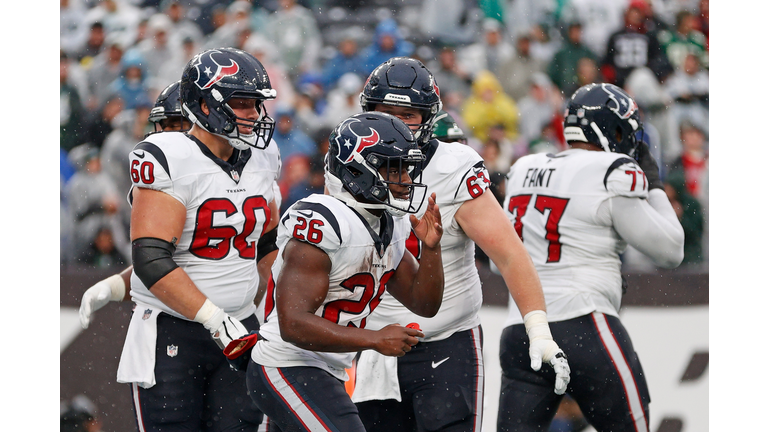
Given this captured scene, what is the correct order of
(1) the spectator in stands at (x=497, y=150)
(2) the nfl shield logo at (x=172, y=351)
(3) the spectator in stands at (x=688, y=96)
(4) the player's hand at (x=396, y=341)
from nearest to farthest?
1. (4) the player's hand at (x=396, y=341)
2. (2) the nfl shield logo at (x=172, y=351)
3. (1) the spectator in stands at (x=497, y=150)
4. (3) the spectator in stands at (x=688, y=96)

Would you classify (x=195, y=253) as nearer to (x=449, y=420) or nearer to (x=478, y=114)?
(x=449, y=420)

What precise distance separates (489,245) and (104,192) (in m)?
4.44

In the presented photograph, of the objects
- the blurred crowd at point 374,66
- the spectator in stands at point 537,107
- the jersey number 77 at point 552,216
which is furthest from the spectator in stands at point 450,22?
the jersey number 77 at point 552,216

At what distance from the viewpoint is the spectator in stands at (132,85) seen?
726 centimetres

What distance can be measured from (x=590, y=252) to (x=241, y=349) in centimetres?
158

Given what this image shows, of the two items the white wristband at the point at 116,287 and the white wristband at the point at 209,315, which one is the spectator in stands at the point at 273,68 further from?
the white wristband at the point at 209,315

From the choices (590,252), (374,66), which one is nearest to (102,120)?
(374,66)

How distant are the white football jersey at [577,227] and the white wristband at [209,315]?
1296 mm

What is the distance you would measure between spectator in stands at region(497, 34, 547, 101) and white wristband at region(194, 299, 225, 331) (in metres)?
5.12

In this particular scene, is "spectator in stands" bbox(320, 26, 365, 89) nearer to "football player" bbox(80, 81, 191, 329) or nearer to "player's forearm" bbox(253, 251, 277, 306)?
"football player" bbox(80, 81, 191, 329)

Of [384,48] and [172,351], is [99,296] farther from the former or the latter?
[384,48]

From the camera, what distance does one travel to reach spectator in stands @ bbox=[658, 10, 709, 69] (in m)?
7.65

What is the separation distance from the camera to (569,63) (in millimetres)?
7648

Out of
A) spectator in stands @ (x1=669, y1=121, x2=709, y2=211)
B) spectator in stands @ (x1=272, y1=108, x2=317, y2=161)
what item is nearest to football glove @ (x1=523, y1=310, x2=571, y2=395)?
spectator in stands @ (x1=669, y1=121, x2=709, y2=211)
